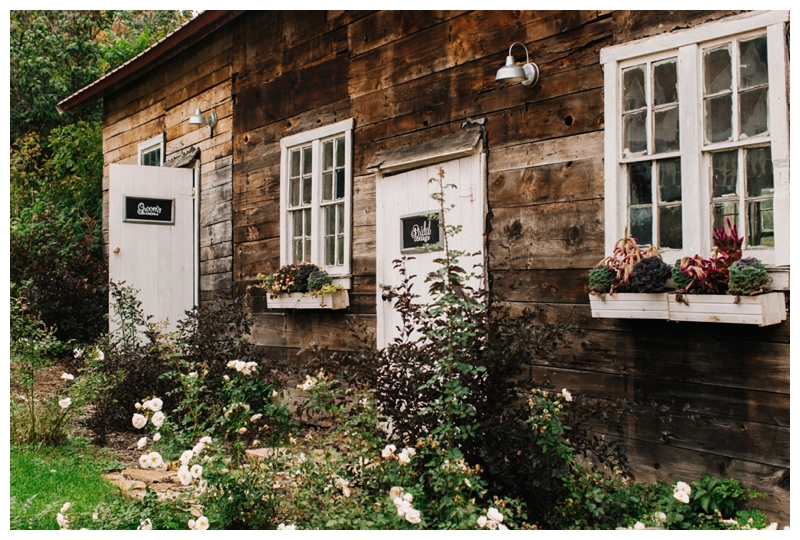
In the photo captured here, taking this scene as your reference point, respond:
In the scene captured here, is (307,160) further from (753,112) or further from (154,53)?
(753,112)

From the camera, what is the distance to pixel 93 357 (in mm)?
7020

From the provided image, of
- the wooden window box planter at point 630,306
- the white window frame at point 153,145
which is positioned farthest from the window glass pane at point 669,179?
the white window frame at point 153,145

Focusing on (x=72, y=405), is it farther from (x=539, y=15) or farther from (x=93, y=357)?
(x=539, y=15)

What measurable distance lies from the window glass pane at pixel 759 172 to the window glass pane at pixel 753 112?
4.4 inches

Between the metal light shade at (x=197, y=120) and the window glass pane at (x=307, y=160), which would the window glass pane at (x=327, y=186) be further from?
the metal light shade at (x=197, y=120)

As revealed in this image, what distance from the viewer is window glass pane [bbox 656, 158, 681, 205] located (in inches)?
180

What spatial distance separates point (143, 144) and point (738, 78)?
8.67m

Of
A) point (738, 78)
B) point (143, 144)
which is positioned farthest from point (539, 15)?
point (143, 144)

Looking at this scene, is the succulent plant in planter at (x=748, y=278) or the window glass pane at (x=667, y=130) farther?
the window glass pane at (x=667, y=130)

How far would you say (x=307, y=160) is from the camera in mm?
7684

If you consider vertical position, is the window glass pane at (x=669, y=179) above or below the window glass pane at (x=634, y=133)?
below

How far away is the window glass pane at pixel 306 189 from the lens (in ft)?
25.1

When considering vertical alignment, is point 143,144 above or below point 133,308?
above

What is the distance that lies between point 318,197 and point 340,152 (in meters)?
0.50
